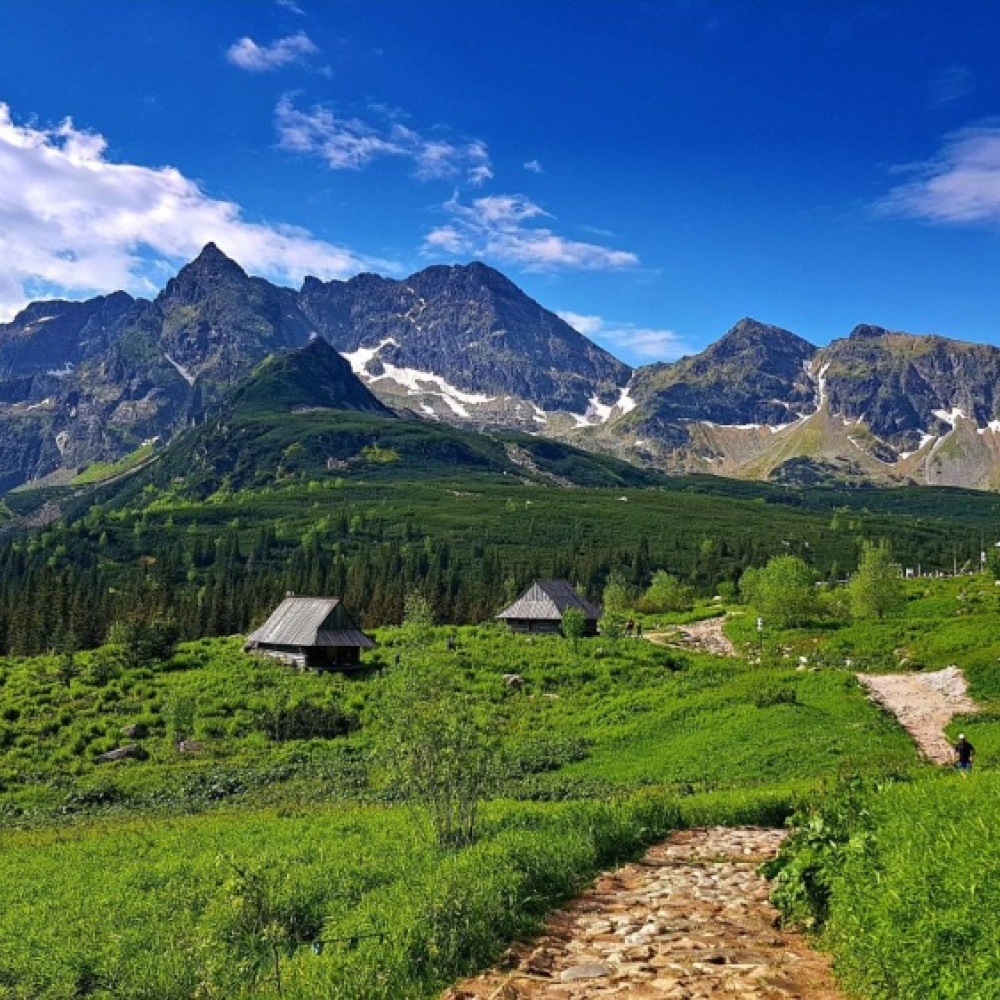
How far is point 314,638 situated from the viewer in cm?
6662

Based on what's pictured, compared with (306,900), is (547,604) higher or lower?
lower

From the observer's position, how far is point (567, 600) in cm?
9206

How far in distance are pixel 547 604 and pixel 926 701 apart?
4914 cm

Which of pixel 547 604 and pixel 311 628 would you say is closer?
pixel 311 628

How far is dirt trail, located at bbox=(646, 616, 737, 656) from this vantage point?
8388 cm

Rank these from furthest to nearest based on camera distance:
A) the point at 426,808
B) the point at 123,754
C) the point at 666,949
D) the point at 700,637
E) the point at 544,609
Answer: the point at 700,637, the point at 544,609, the point at 123,754, the point at 426,808, the point at 666,949

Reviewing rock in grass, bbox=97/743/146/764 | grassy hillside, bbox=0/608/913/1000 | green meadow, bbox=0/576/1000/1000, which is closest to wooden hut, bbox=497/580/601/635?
grassy hillside, bbox=0/608/913/1000

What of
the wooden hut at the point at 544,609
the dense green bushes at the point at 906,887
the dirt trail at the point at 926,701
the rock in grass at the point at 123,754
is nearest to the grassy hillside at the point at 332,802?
the rock in grass at the point at 123,754

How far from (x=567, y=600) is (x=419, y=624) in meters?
26.9

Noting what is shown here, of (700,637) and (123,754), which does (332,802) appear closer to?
(123,754)

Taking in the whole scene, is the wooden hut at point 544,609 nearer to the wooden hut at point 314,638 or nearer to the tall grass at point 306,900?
the wooden hut at point 314,638

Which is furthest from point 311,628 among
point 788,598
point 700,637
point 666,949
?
point 666,949

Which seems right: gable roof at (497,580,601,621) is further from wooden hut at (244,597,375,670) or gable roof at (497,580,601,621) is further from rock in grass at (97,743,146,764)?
rock in grass at (97,743,146,764)

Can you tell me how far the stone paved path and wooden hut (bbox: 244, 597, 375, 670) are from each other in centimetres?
5386
